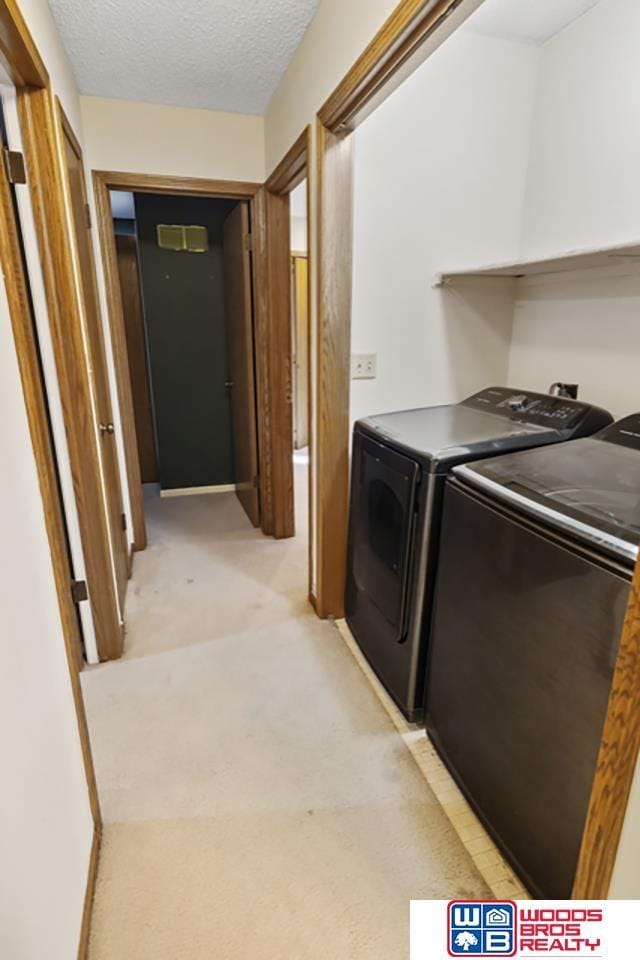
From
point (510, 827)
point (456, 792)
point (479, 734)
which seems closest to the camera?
point (510, 827)

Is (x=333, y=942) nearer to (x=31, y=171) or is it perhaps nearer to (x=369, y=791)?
(x=369, y=791)

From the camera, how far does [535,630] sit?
1.20m

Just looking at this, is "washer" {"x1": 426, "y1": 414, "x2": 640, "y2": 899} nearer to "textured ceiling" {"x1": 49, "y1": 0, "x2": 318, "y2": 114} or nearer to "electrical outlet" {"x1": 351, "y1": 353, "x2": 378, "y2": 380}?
"electrical outlet" {"x1": 351, "y1": 353, "x2": 378, "y2": 380}

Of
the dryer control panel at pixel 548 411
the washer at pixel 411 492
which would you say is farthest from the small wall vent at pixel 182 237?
the dryer control panel at pixel 548 411

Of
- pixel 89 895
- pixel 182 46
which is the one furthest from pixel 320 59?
pixel 89 895

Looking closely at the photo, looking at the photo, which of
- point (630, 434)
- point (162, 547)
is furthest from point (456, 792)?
point (162, 547)

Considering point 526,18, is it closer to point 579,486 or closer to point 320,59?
point 320,59

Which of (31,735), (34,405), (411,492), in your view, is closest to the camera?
(31,735)

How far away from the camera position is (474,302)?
2.28 meters

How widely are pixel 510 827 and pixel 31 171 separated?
7.76ft

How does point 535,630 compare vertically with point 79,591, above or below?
above

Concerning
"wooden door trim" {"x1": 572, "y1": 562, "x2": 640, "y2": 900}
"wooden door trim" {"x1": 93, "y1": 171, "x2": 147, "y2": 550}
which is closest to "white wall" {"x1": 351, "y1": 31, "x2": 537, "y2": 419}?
"wooden door trim" {"x1": 93, "y1": 171, "x2": 147, "y2": 550}

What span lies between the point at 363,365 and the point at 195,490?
248cm

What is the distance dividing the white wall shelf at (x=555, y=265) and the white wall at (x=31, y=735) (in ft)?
5.11
